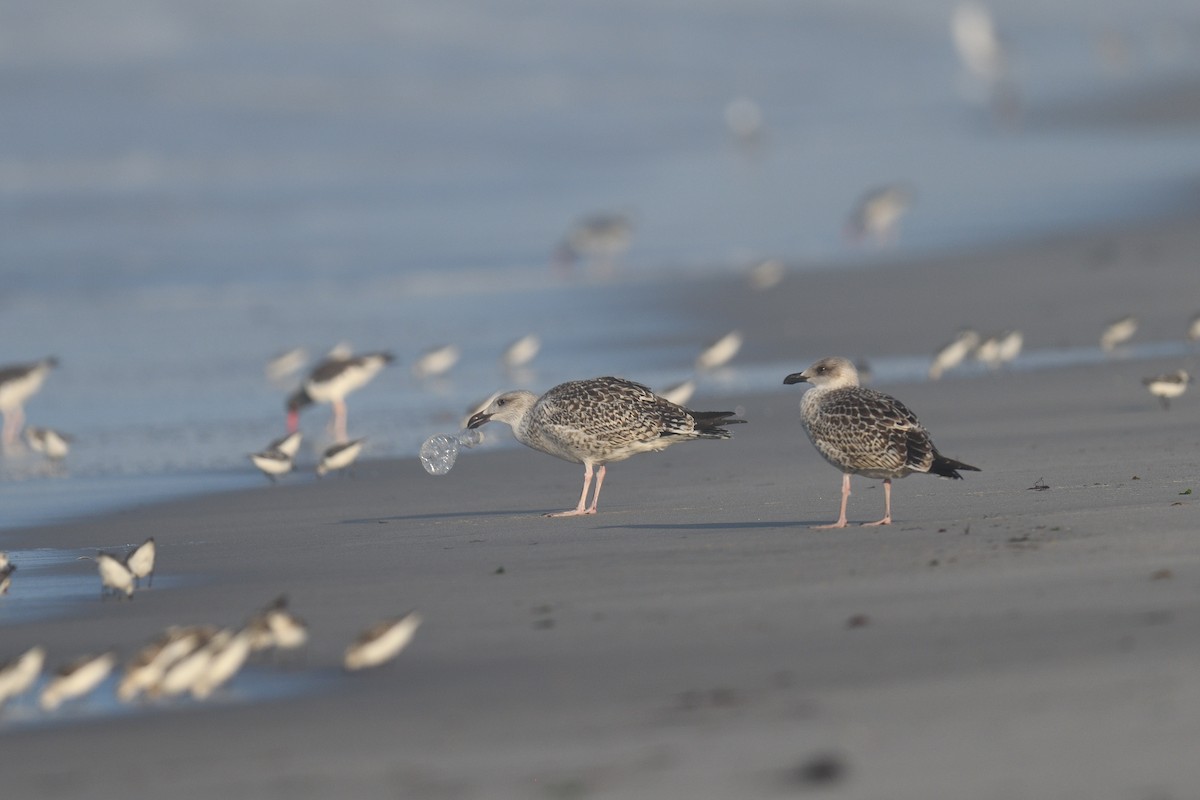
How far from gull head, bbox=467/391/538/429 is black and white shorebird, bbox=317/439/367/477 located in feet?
6.36

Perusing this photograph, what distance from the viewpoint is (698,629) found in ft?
23.9

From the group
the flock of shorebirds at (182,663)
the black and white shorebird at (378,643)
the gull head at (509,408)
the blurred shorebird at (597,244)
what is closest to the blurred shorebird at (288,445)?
the gull head at (509,408)

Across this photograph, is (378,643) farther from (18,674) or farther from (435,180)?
(435,180)

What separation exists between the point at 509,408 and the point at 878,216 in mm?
19070

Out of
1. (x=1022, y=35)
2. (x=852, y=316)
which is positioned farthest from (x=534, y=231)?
(x=1022, y=35)

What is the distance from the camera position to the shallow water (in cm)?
1858

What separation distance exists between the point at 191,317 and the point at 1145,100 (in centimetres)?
2906

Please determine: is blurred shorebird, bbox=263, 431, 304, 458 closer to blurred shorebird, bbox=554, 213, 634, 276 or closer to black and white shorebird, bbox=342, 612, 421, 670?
black and white shorebird, bbox=342, 612, 421, 670

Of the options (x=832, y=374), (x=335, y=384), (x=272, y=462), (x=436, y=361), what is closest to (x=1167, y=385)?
(x=832, y=374)

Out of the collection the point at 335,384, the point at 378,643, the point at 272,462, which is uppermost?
Answer: the point at 335,384

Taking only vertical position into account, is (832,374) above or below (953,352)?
below

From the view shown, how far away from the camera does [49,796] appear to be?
5.75m

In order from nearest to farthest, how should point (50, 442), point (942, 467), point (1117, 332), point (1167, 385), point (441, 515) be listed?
1. point (942, 467)
2. point (441, 515)
3. point (1167, 385)
4. point (50, 442)
5. point (1117, 332)

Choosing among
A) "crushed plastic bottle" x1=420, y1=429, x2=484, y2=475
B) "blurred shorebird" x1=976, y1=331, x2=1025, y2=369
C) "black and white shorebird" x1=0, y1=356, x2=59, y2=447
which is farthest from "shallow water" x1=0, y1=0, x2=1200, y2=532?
"crushed plastic bottle" x1=420, y1=429, x2=484, y2=475
